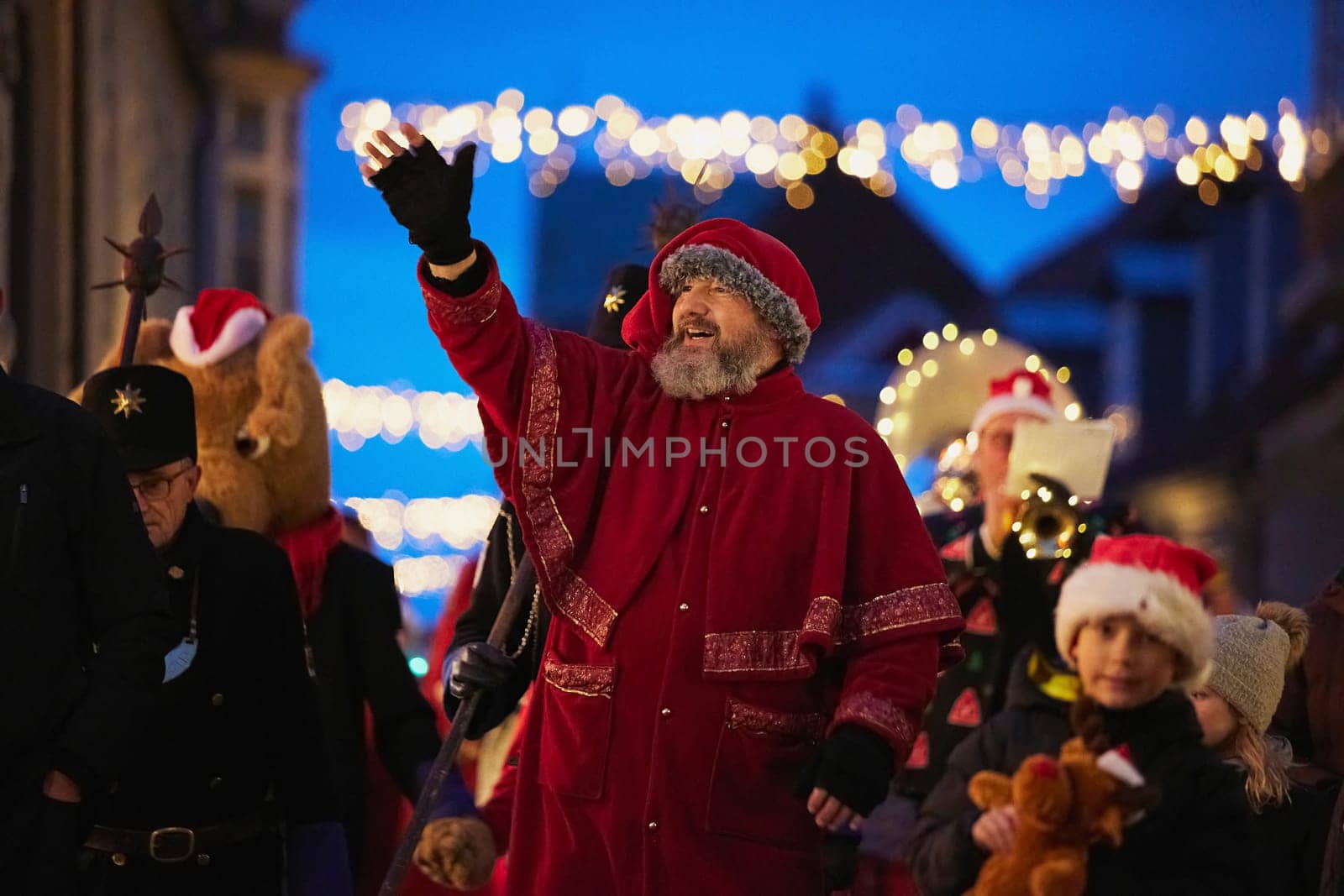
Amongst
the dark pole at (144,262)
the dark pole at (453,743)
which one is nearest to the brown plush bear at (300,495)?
the dark pole at (144,262)

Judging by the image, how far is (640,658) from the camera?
490 cm

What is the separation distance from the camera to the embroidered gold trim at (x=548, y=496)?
16.4 ft

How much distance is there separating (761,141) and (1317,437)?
10.3 metres

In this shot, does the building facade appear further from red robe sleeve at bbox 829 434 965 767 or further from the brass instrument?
red robe sleeve at bbox 829 434 965 767

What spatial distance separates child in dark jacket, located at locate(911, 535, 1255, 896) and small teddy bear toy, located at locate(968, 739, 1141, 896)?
4cm

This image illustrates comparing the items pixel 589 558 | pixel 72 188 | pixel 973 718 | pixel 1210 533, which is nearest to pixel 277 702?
pixel 589 558

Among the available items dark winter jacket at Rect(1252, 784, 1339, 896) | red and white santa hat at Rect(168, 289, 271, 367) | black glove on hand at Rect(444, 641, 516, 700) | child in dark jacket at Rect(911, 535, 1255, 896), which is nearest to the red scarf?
red and white santa hat at Rect(168, 289, 271, 367)

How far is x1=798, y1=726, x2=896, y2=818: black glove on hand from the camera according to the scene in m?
4.60

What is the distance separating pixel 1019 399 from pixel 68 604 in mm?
4116

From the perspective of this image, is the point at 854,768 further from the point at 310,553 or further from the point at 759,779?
the point at 310,553

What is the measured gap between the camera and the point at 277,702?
5.24m

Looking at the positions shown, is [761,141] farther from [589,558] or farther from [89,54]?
[589,558]

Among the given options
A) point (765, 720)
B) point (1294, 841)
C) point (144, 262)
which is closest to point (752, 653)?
point (765, 720)

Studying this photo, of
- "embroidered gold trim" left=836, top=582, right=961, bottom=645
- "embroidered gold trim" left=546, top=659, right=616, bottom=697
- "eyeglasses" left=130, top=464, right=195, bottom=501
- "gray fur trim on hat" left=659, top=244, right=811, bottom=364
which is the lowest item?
"embroidered gold trim" left=546, top=659, right=616, bottom=697
